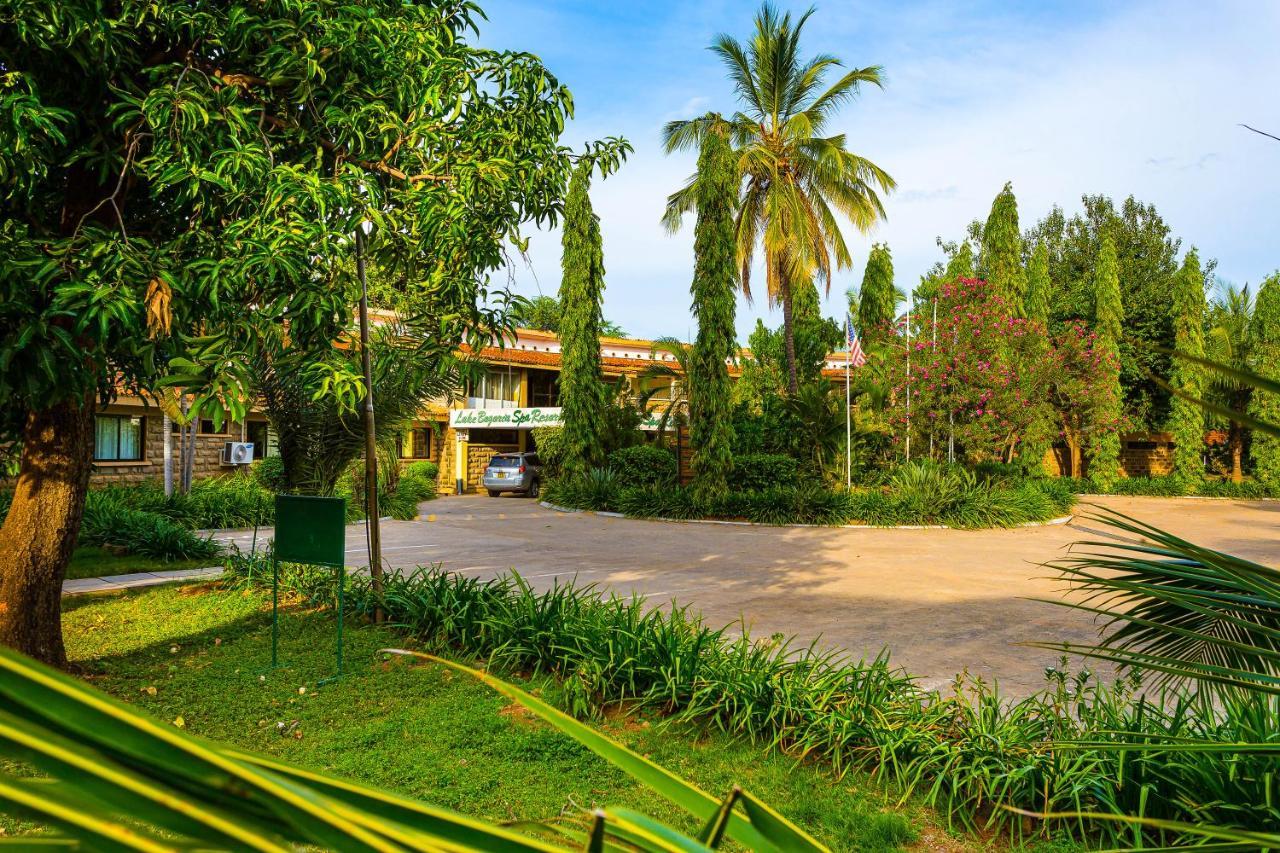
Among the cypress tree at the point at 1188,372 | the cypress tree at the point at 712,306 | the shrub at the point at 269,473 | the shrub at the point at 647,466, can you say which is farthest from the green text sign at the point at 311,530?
the cypress tree at the point at 1188,372

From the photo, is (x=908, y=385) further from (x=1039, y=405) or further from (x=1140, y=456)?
(x=1140, y=456)

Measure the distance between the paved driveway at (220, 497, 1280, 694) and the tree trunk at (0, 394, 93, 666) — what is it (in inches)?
163

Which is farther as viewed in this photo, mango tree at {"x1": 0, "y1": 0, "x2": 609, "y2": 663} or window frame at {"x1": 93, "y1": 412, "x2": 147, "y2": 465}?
window frame at {"x1": 93, "y1": 412, "x2": 147, "y2": 465}

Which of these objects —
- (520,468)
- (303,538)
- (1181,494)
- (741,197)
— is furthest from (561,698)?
(1181,494)

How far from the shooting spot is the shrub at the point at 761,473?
757 inches

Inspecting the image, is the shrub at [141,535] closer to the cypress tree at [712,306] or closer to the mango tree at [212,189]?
the mango tree at [212,189]

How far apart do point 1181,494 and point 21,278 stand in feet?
106

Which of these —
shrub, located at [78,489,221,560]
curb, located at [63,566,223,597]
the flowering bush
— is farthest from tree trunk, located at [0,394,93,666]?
the flowering bush

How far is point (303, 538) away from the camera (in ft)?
20.6

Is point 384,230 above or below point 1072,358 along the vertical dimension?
below

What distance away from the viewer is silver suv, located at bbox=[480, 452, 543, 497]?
1069 inches

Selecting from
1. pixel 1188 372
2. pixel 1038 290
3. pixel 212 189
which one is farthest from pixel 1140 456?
pixel 212 189

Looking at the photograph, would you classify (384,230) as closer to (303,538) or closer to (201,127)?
(201,127)

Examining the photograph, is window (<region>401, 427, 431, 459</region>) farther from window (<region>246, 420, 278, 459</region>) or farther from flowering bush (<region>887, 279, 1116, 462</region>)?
flowering bush (<region>887, 279, 1116, 462</region>)
